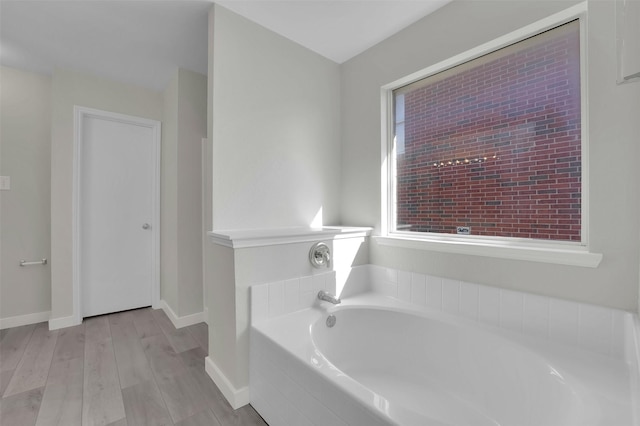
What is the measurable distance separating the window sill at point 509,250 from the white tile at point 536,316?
0.19 m

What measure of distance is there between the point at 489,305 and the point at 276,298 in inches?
45.3

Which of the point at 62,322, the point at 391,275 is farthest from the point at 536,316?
the point at 62,322

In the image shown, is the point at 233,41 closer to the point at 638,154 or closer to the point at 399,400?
the point at 638,154

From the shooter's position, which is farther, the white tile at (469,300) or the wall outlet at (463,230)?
the wall outlet at (463,230)

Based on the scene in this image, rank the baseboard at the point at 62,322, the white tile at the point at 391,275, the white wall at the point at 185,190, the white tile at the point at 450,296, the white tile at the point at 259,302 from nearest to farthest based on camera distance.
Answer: the white tile at the point at 259,302 → the white tile at the point at 450,296 → the white tile at the point at 391,275 → the baseboard at the point at 62,322 → the white wall at the point at 185,190

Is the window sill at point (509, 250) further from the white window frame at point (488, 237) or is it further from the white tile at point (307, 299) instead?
the white tile at point (307, 299)

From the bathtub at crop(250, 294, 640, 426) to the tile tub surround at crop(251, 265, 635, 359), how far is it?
6cm

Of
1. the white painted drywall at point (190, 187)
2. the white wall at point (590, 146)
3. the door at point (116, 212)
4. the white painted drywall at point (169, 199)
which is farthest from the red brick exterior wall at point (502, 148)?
the door at point (116, 212)

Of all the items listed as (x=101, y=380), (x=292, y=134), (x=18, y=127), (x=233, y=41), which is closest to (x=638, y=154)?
(x=292, y=134)

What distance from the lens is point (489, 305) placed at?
1.51m

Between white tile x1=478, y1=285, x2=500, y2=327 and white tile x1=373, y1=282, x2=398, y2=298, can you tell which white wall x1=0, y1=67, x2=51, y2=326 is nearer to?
white tile x1=373, y1=282, x2=398, y2=298

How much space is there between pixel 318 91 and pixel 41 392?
2.58 m

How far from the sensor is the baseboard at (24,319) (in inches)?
95.6

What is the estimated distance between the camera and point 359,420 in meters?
0.89
